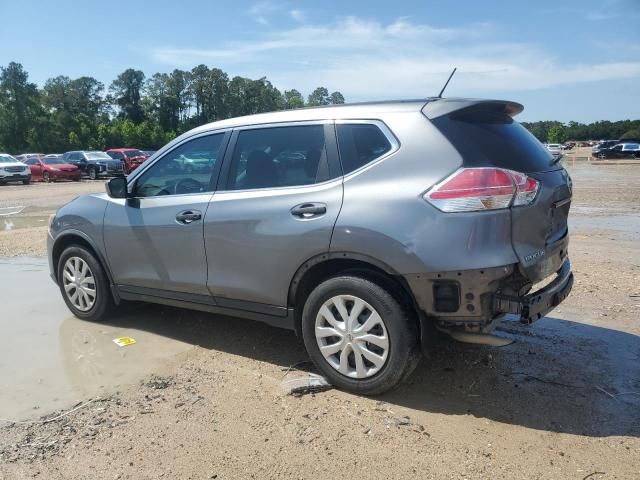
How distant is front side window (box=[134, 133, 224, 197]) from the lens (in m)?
4.45

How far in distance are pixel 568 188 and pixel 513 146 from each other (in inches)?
28.1

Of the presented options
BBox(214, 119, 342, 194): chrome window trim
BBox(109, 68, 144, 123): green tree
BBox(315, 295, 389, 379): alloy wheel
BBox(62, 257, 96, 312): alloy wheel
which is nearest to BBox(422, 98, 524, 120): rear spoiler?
BBox(214, 119, 342, 194): chrome window trim

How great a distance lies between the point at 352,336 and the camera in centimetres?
363

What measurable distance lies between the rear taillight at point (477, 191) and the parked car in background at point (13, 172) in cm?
3074

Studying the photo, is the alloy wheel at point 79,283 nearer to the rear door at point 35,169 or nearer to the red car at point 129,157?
the rear door at point 35,169

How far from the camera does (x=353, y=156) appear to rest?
371cm

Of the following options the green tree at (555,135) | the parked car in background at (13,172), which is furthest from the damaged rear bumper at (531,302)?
the green tree at (555,135)

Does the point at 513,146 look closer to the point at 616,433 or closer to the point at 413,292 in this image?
the point at 413,292

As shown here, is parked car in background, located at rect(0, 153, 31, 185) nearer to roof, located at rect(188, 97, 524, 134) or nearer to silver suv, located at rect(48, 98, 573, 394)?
silver suv, located at rect(48, 98, 573, 394)

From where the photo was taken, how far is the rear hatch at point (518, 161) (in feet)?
11.0

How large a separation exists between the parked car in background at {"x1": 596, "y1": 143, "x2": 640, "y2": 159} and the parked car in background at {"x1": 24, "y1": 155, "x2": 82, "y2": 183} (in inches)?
1612

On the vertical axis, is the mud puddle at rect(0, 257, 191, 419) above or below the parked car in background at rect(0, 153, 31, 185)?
below

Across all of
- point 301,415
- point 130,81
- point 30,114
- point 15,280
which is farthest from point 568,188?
point 130,81

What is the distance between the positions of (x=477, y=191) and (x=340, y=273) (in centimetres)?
104
